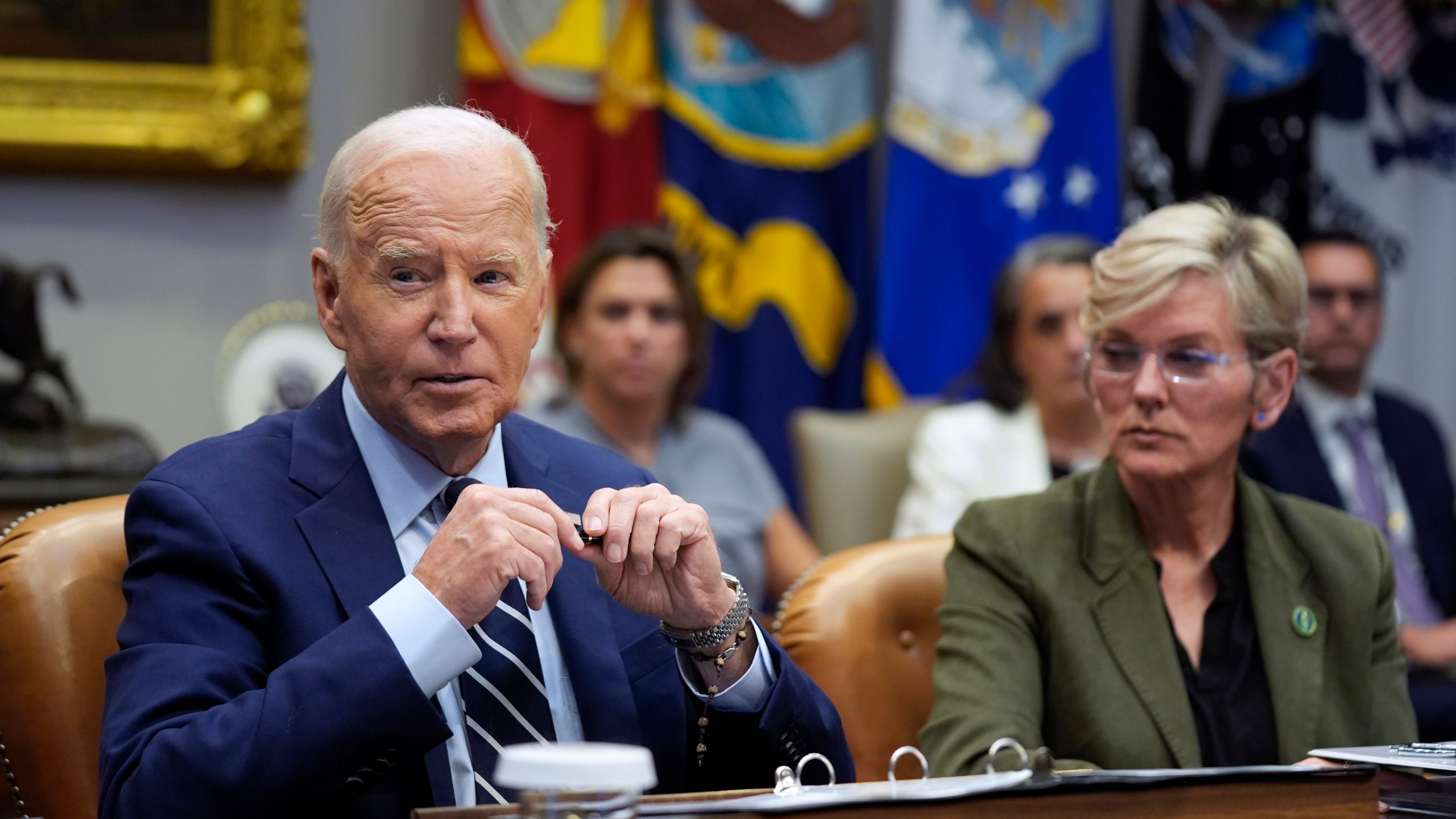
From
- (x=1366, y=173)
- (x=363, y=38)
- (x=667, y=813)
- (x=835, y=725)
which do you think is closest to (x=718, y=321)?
(x=363, y=38)

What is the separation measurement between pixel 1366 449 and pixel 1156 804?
10.5ft

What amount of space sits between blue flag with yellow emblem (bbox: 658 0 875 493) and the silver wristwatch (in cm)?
265

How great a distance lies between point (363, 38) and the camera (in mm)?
4332

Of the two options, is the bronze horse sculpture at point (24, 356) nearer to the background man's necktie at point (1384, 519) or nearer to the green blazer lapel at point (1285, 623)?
the green blazer lapel at point (1285, 623)

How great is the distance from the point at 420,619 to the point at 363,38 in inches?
130

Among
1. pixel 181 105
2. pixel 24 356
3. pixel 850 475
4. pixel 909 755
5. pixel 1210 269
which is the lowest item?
pixel 909 755

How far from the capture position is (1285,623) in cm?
205

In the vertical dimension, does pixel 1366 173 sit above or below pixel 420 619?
above

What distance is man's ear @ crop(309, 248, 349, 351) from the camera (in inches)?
65.4

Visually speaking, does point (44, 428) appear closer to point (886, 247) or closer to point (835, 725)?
point (886, 247)

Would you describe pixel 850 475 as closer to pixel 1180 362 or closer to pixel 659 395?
pixel 659 395

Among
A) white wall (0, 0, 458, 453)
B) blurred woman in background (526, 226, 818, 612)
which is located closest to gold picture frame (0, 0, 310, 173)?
white wall (0, 0, 458, 453)

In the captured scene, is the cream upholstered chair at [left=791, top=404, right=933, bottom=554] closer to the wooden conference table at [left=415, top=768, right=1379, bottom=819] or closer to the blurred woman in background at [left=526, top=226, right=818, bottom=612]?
the blurred woman in background at [left=526, top=226, right=818, bottom=612]

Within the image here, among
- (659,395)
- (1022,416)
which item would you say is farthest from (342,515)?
(1022,416)
